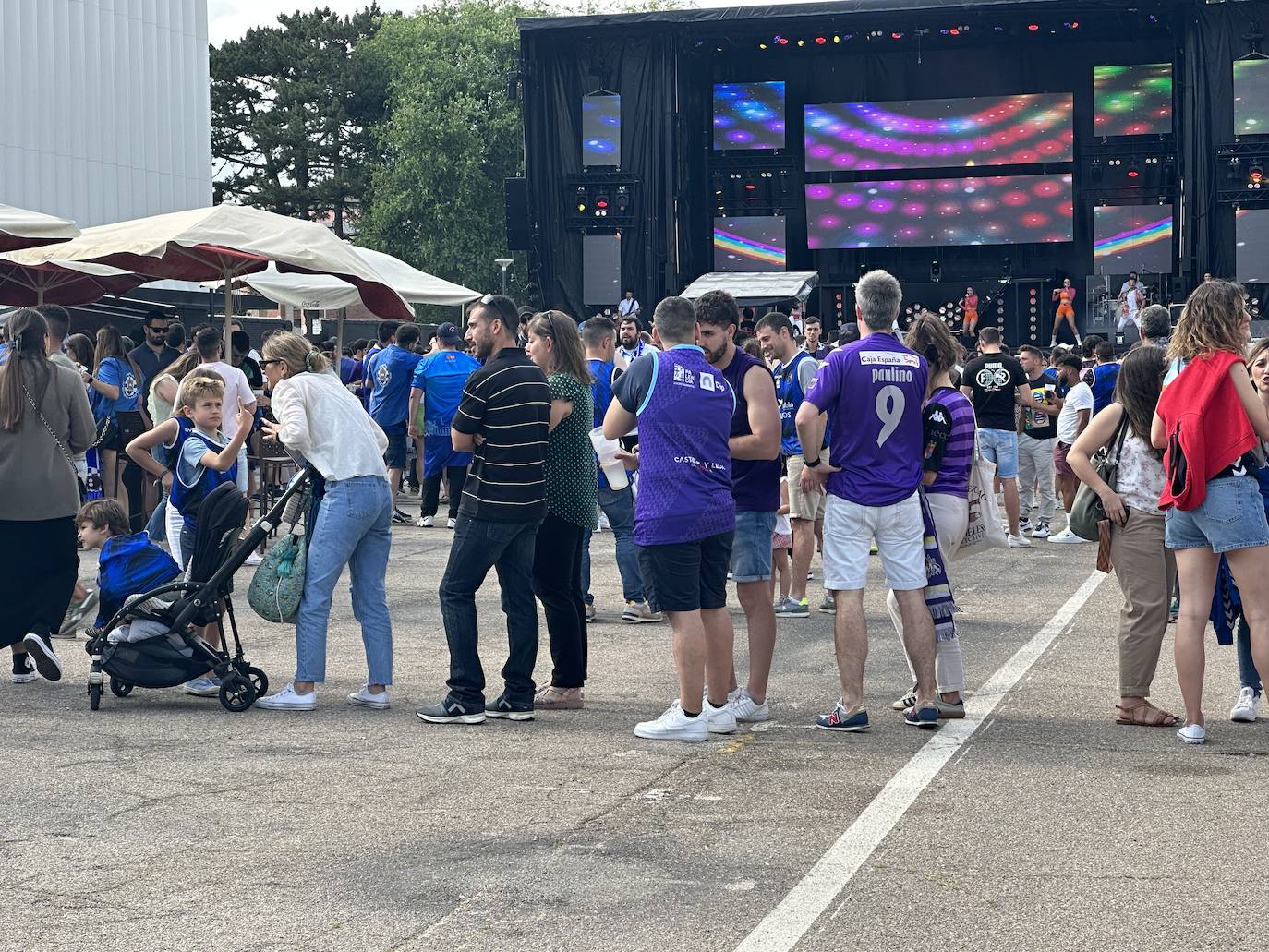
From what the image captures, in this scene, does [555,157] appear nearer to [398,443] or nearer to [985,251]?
[985,251]

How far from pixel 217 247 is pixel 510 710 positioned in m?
7.24

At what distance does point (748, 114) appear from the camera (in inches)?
1272

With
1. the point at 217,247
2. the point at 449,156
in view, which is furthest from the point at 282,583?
the point at 449,156

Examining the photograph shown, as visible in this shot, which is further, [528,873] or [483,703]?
[483,703]

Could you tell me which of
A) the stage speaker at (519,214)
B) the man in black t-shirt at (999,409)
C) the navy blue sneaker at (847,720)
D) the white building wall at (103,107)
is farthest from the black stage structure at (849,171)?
the navy blue sneaker at (847,720)

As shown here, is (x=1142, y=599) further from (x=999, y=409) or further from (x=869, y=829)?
(x=999, y=409)

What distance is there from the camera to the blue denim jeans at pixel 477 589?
7277 millimetres

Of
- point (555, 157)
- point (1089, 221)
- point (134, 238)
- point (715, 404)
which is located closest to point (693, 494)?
point (715, 404)

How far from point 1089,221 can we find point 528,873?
29.3 m

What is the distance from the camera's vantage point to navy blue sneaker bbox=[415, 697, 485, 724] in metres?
7.30

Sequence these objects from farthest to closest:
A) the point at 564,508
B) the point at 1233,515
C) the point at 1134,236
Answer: the point at 1134,236
the point at 564,508
the point at 1233,515

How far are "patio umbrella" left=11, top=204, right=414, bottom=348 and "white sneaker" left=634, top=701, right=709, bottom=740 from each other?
7.38 m

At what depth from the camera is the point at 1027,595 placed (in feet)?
37.7

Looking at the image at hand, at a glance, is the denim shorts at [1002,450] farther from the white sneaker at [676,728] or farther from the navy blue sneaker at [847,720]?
the white sneaker at [676,728]
